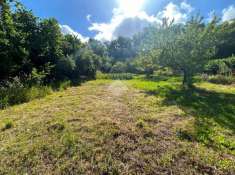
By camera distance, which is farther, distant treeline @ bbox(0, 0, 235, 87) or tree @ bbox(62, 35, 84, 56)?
tree @ bbox(62, 35, 84, 56)

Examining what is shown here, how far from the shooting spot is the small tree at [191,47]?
36.5ft

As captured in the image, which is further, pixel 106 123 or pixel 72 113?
pixel 72 113

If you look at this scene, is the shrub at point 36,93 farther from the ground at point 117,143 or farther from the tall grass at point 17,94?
the ground at point 117,143

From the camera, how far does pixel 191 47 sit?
37.2ft

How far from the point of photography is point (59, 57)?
597 inches

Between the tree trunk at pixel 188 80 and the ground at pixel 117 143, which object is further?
the tree trunk at pixel 188 80

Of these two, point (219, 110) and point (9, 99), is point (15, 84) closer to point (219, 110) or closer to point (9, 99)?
point (9, 99)

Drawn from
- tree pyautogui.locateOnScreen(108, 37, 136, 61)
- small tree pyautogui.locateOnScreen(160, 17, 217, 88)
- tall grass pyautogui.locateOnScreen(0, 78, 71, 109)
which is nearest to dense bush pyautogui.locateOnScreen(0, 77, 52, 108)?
tall grass pyautogui.locateOnScreen(0, 78, 71, 109)

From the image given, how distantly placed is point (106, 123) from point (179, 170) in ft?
6.82

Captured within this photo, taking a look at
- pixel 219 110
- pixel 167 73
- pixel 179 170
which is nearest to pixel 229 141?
pixel 179 170

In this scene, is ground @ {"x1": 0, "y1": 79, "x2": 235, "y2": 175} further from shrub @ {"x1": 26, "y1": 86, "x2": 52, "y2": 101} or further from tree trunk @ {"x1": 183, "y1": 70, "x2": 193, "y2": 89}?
tree trunk @ {"x1": 183, "y1": 70, "x2": 193, "y2": 89}

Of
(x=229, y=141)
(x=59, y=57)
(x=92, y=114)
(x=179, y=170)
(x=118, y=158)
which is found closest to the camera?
(x=179, y=170)

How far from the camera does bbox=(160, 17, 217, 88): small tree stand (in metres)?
11.1

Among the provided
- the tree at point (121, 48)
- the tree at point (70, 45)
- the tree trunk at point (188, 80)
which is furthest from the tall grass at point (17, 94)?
the tree at point (121, 48)
